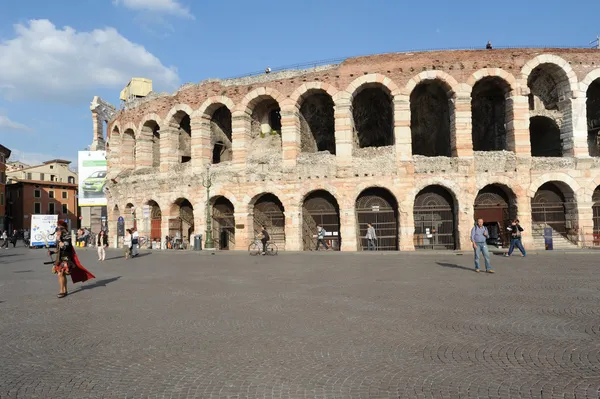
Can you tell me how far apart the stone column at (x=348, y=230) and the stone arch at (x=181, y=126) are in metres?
12.6

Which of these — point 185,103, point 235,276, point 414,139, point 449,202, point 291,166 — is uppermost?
point 185,103

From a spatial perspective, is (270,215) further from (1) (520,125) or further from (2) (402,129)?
(1) (520,125)

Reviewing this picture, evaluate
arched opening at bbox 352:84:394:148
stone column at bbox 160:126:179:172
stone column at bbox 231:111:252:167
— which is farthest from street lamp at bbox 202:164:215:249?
arched opening at bbox 352:84:394:148

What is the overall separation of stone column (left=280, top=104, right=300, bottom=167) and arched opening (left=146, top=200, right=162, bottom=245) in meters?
11.2

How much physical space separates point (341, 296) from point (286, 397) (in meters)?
4.72

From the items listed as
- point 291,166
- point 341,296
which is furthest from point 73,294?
point 291,166

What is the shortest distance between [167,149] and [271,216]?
908cm

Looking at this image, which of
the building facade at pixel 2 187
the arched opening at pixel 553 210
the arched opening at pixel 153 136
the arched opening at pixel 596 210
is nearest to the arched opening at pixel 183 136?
the arched opening at pixel 153 136

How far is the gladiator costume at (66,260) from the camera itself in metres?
8.53

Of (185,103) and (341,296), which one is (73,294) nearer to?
(341,296)

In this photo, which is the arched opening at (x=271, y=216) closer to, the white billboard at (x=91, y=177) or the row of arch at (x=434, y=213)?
the row of arch at (x=434, y=213)

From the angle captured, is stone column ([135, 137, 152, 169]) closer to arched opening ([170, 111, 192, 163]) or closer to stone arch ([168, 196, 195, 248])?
arched opening ([170, 111, 192, 163])

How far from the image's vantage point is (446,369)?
4180mm

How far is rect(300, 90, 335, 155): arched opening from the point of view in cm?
2398
